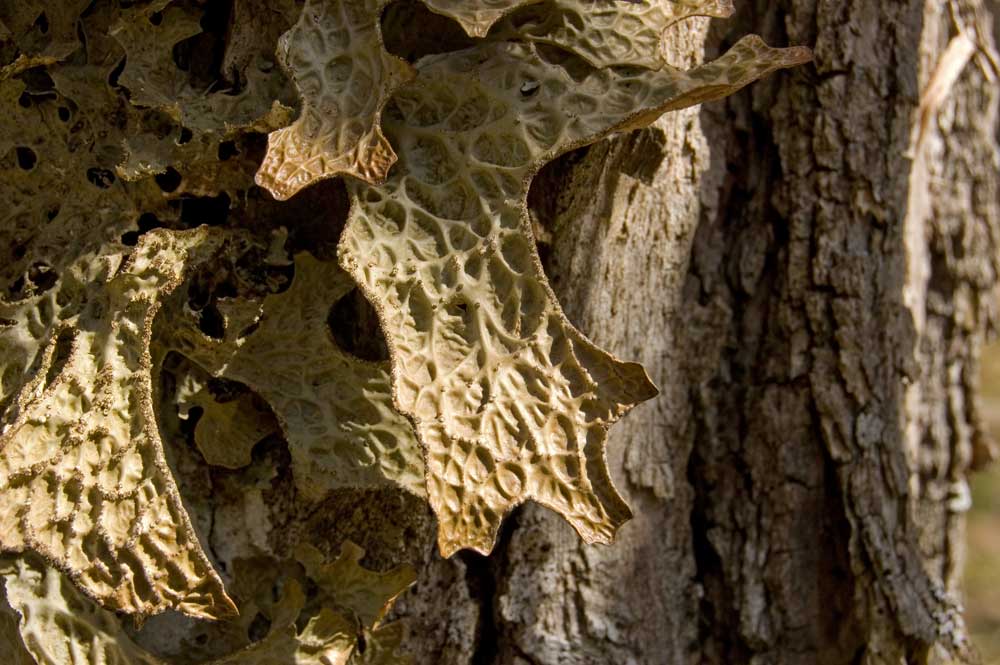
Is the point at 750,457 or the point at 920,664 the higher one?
the point at 750,457

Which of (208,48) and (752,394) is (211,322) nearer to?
(208,48)

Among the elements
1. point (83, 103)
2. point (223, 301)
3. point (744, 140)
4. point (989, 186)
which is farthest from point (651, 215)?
point (989, 186)

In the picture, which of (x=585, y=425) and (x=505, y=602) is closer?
(x=585, y=425)

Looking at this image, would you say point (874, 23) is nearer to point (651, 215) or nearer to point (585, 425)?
point (651, 215)

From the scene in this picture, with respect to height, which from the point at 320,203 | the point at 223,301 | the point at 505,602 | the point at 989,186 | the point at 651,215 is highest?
the point at 989,186

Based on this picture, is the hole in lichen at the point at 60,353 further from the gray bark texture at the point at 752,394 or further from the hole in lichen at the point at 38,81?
the gray bark texture at the point at 752,394

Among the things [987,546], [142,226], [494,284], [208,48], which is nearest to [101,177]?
[142,226]

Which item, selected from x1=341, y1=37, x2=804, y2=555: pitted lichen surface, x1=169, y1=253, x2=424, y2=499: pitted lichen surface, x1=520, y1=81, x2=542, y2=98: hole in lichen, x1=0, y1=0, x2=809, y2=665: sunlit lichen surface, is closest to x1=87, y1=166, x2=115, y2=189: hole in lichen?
x1=0, y1=0, x2=809, y2=665: sunlit lichen surface

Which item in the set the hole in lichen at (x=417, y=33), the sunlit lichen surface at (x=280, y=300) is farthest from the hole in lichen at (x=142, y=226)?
the hole in lichen at (x=417, y=33)
